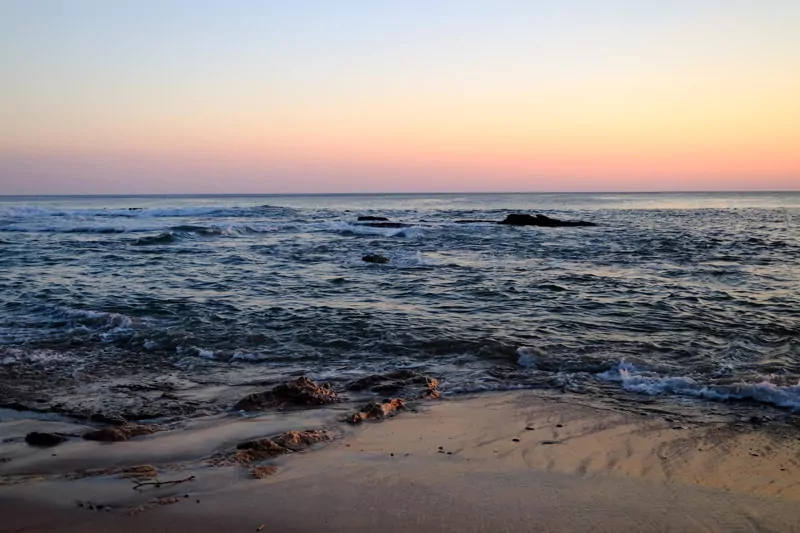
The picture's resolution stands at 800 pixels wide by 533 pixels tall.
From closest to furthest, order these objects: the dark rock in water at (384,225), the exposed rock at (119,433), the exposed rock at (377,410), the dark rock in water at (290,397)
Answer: the exposed rock at (119,433)
the exposed rock at (377,410)
the dark rock in water at (290,397)
the dark rock in water at (384,225)

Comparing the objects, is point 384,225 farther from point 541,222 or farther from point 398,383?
point 398,383

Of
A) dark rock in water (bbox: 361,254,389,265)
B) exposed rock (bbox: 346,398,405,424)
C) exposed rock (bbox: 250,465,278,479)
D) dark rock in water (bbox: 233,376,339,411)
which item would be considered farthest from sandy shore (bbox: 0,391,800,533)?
dark rock in water (bbox: 361,254,389,265)

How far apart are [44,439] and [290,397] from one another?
7.37ft

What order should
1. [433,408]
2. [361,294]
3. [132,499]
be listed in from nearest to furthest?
[132,499]
[433,408]
[361,294]

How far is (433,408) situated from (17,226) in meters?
42.0

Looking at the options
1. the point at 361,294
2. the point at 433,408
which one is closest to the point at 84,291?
the point at 361,294

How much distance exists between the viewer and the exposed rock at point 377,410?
593 centimetres

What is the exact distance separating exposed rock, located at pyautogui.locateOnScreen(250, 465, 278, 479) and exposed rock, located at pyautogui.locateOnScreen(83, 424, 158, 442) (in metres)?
1.49

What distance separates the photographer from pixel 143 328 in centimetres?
1041

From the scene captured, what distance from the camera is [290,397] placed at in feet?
21.5

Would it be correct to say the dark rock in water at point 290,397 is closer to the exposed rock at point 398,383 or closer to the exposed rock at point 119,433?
the exposed rock at point 398,383

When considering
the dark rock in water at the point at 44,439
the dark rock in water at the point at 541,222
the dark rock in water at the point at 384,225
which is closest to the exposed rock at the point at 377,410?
the dark rock in water at the point at 44,439

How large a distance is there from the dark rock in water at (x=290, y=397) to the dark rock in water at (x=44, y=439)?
164 centimetres

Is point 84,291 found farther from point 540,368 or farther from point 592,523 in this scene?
point 592,523
